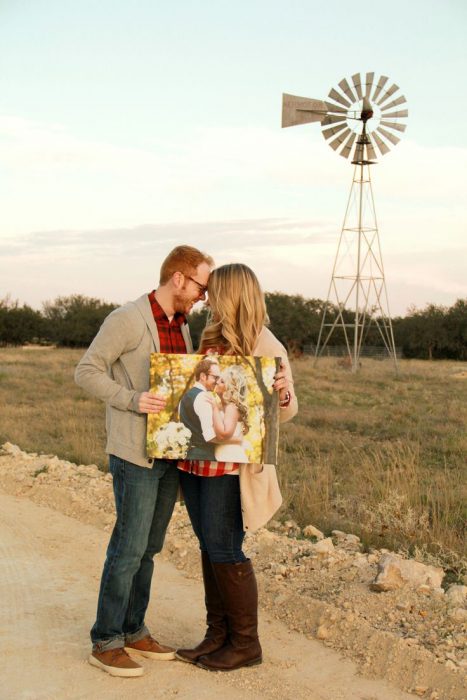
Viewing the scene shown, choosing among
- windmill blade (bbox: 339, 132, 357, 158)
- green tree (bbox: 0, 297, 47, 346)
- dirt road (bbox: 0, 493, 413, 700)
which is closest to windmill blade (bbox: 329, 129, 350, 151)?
windmill blade (bbox: 339, 132, 357, 158)

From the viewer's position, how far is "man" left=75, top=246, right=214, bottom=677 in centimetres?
363

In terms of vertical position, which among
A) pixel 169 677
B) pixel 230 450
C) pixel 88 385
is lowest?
pixel 169 677

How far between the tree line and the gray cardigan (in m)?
42.1

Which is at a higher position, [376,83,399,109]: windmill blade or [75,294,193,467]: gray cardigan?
[376,83,399,109]: windmill blade

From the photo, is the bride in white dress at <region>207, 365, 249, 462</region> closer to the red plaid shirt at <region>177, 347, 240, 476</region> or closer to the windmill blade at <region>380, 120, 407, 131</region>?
the red plaid shirt at <region>177, 347, 240, 476</region>

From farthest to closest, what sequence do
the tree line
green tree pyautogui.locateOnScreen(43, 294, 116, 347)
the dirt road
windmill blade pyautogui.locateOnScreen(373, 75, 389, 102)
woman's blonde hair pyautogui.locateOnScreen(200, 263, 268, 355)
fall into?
green tree pyautogui.locateOnScreen(43, 294, 116, 347), the tree line, windmill blade pyautogui.locateOnScreen(373, 75, 389, 102), the dirt road, woman's blonde hair pyautogui.locateOnScreen(200, 263, 268, 355)

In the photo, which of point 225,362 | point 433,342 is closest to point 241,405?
point 225,362

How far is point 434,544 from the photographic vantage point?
19.7 ft

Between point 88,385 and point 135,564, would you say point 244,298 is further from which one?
point 135,564

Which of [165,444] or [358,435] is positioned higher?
[165,444]

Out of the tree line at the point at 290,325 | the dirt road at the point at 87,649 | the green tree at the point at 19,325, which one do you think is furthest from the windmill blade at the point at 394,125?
the green tree at the point at 19,325

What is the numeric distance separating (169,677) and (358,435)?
391 inches

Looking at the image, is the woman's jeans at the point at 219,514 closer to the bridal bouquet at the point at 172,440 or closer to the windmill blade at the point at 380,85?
the bridal bouquet at the point at 172,440

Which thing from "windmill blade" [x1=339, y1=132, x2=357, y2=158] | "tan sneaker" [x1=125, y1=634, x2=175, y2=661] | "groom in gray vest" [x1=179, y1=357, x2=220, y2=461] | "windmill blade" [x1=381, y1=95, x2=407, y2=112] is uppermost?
"windmill blade" [x1=381, y1=95, x2=407, y2=112]
